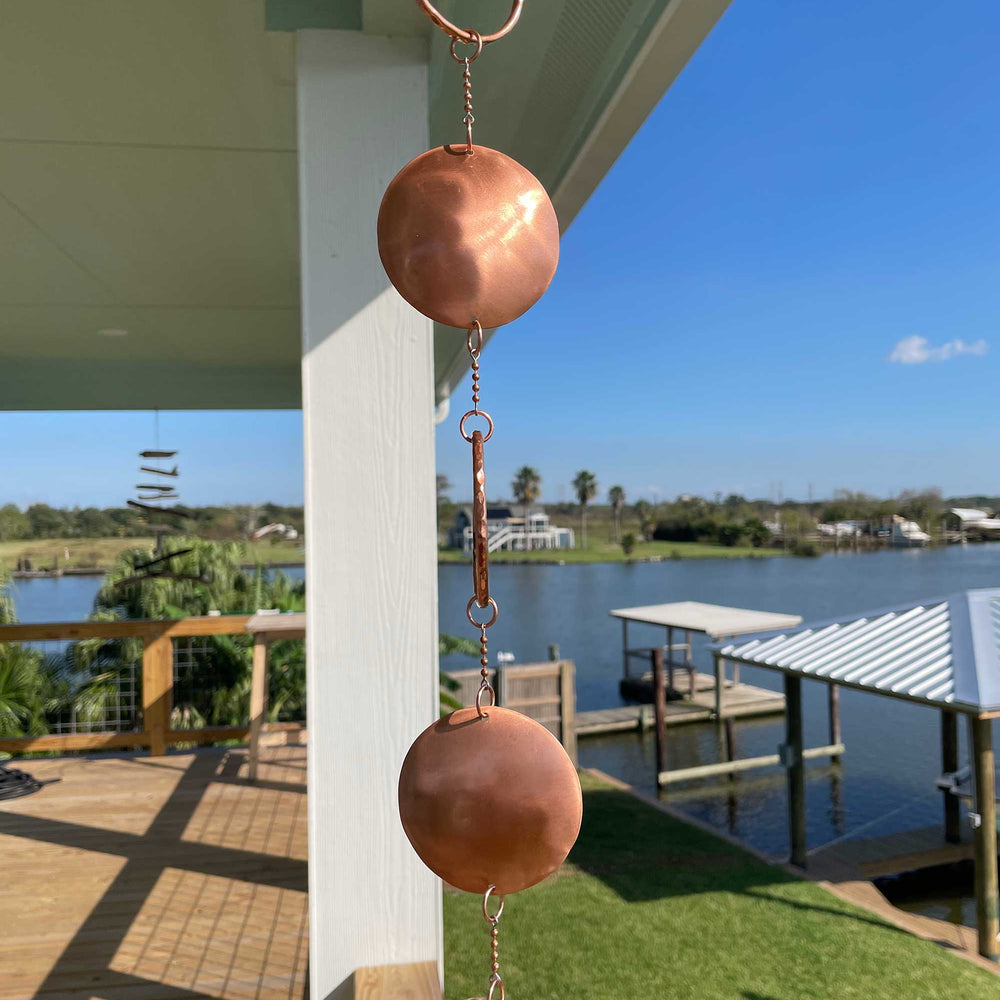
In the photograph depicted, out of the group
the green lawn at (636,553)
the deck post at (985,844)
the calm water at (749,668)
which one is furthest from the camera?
the green lawn at (636,553)

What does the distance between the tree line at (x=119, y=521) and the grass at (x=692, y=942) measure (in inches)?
160

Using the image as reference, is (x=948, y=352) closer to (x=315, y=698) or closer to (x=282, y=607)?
(x=282, y=607)

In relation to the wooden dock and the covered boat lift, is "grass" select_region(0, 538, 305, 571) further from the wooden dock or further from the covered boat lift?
the wooden dock

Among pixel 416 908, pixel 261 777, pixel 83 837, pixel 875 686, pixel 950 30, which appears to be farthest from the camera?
pixel 950 30

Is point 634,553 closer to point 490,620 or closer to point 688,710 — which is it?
point 688,710

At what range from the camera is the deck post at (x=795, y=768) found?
6488 mm

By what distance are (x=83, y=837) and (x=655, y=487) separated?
131ft

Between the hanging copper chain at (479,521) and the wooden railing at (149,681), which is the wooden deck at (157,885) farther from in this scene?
the hanging copper chain at (479,521)

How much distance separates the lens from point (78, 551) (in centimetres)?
732

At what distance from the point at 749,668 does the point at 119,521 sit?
1717 cm

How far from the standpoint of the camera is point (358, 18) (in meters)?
1.46

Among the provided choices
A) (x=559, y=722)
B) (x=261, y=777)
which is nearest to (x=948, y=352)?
(x=559, y=722)

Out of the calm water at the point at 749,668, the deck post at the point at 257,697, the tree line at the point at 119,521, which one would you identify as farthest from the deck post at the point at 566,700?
the deck post at the point at 257,697

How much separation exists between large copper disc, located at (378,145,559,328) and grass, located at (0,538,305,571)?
256 inches
